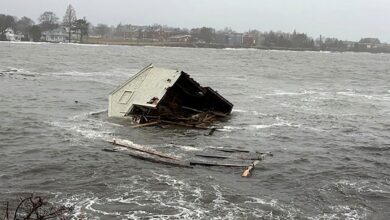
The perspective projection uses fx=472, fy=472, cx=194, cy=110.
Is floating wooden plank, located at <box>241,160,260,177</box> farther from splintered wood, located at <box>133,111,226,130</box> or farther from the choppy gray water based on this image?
splintered wood, located at <box>133,111,226,130</box>

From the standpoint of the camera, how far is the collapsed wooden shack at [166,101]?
2386cm

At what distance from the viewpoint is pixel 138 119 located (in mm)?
23328

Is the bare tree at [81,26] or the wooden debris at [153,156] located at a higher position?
the bare tree at [81,26]

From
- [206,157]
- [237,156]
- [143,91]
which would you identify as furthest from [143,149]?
[143,91]

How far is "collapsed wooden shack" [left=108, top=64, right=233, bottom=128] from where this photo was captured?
23859mm

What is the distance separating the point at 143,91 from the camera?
83.7ft

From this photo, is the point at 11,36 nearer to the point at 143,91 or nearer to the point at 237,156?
the point at 143,91

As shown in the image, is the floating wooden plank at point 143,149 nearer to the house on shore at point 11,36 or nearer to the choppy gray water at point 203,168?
the choppy gray water at point 203,168

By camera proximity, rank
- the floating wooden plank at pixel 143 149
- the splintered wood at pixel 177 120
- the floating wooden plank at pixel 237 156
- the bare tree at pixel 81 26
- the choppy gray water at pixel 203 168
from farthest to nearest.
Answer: the bare tree at pixel 81 26
the splintered wood at pixel 177 120
the floating wooden plank at pixel 237 156
the floating wooden plank at pixel 143 149
the choppy gray water at pixel 203 168

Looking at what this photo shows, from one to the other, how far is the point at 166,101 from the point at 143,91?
1.36 metres

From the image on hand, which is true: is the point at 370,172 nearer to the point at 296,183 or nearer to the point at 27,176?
the point at 296,183

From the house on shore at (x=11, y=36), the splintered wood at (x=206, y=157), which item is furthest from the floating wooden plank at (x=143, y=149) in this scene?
the house on shore at (x=11, y=36)

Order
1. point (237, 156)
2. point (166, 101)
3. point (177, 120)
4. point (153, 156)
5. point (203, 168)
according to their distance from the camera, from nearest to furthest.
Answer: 1. point (203, 168)
2. point (153, 156)
3. point (237, 156)
4. point (177, 120)
5. point (166, 101)

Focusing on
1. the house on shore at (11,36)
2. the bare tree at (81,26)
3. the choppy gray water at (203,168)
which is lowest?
the choppy gray water at (203,168)
